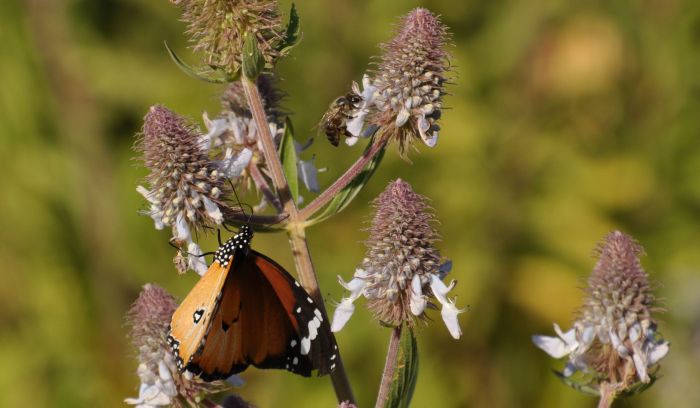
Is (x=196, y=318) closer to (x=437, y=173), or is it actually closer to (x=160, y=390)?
(x=160, y=390)

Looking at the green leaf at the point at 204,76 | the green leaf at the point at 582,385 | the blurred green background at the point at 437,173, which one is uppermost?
the blurred green background at the point at 437,173

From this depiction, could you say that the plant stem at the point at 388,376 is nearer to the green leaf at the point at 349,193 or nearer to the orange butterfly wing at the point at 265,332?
the orange butterfly wing at the point at 265,332

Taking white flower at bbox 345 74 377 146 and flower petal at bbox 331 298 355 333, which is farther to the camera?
white flower at bbox 345 74 377 146

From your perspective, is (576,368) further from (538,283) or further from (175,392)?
(538,283)

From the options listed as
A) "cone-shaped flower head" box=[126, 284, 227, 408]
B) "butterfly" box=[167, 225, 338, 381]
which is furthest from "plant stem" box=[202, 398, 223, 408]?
"butterfly" box=[167, 225, 338, 381]

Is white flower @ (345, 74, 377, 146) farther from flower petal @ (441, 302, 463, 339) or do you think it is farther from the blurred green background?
the blurred green background

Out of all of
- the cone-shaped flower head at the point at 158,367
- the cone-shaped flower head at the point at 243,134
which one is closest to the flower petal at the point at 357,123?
the cone-shaped flower head at the point at 243,134
